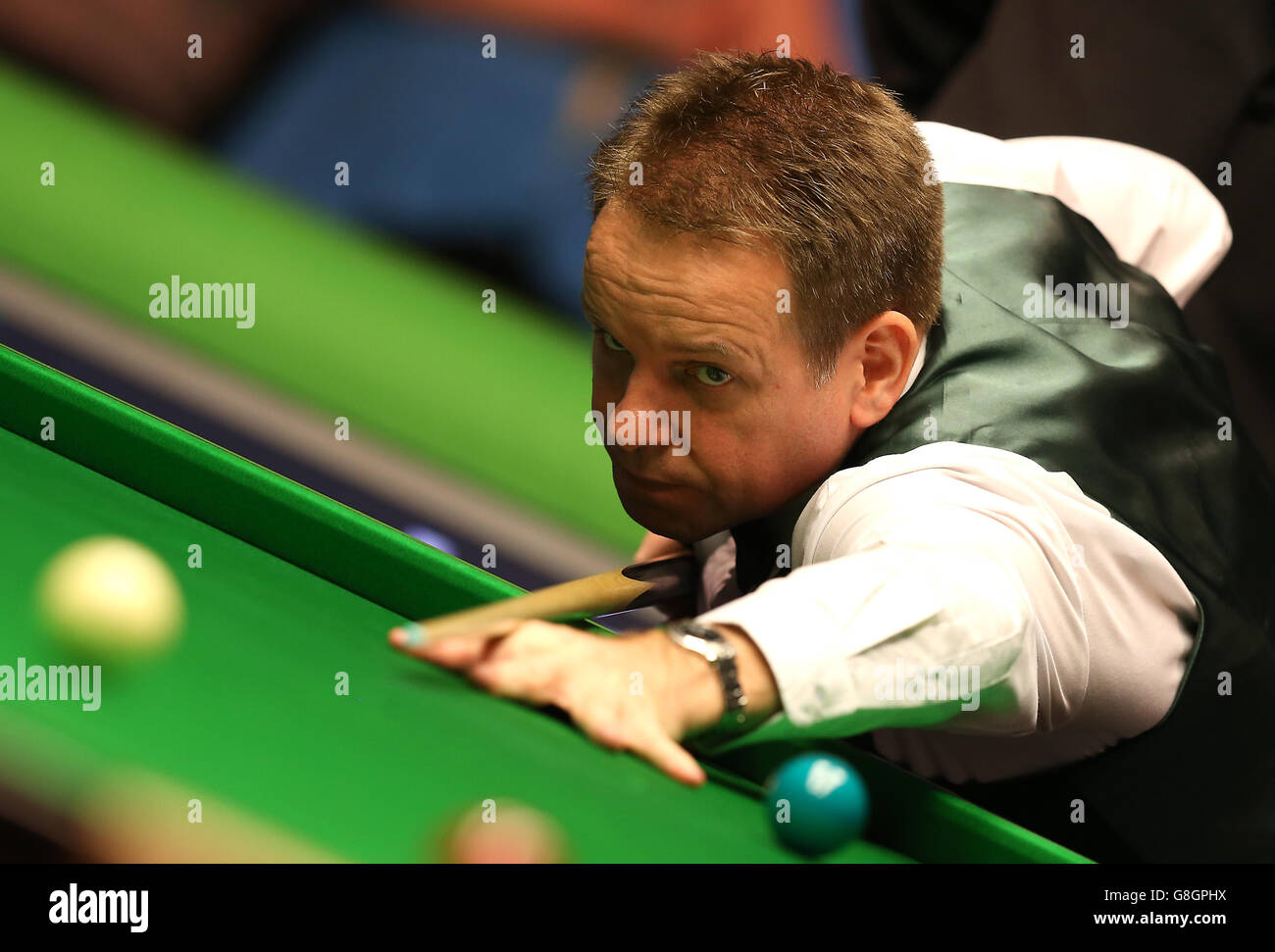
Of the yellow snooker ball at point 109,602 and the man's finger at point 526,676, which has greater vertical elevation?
the yellow snooker ball at point 109,602

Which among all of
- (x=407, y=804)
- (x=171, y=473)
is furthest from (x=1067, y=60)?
(x=407, y=804)

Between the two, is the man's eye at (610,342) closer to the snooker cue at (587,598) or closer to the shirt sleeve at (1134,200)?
the snooker cue at (587,598)

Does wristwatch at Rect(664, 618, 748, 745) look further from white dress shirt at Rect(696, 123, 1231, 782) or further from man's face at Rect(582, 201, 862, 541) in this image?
man's face at Rect(582, 201, 862, 541)

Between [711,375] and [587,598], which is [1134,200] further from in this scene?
[587,598]

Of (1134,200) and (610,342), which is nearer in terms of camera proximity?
(610,342)

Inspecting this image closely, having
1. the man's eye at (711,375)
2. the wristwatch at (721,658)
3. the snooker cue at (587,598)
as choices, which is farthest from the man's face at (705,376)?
the wristwatch at (721,658)

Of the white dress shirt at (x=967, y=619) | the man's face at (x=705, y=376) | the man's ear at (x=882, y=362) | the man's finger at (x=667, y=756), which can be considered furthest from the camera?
the man's ear at (x=882, y=362)

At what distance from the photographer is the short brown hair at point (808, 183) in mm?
1669

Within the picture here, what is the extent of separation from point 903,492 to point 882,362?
0.80 ft

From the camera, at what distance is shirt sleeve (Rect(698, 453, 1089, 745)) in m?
1.40

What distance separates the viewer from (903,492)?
1.62 m

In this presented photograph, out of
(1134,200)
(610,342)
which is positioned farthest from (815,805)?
(1134,200)

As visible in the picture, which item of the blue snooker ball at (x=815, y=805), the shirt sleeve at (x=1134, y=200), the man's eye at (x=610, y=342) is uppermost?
the shirt sleeve at (x=1134, y=200)
